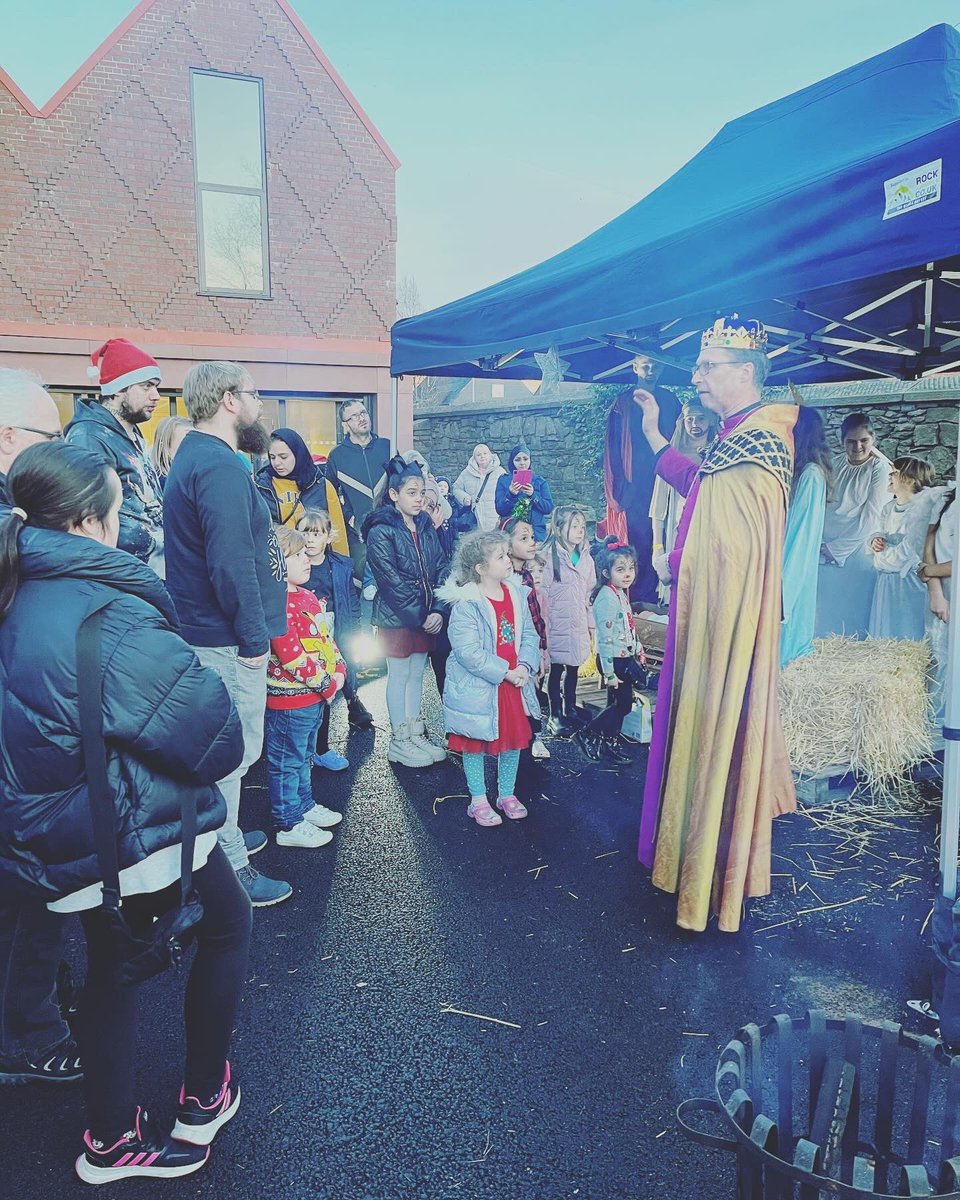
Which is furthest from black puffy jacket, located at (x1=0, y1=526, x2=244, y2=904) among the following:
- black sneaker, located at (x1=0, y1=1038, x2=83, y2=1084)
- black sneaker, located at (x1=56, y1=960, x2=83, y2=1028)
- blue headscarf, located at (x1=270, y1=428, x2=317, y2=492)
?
blue headscarf, located at (x1=270, y1=428, x2=317, y2=492)

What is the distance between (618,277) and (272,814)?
3.13 metres

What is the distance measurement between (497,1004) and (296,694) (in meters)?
1.70

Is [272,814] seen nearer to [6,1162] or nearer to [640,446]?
[6,1162]

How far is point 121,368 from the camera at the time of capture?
13.1ft

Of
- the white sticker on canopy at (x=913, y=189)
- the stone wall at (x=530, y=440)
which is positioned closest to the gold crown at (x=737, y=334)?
the white sticker on canopy at (x=913, y=189)

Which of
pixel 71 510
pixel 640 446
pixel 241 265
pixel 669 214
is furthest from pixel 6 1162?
pixel 241 265

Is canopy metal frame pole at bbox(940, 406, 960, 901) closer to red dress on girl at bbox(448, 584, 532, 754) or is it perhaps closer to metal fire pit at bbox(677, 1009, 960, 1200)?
metal fire pit at bbox(677, 1009, 960, 1200)

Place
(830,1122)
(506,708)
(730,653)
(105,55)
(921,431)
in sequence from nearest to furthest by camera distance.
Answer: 1. (830,1122)
2. (730,653)
3. (506,708)
4. (921,431)
5. (105,55)

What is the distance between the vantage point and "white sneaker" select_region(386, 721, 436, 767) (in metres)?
5.13

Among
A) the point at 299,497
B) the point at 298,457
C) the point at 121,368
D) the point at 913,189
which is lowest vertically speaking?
the point at 299,497

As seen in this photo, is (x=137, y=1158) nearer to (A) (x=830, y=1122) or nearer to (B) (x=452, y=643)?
(A) (x=830, y=1122)

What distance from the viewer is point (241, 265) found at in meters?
12.3

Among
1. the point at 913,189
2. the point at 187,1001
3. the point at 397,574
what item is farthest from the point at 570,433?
the point at 187,1001

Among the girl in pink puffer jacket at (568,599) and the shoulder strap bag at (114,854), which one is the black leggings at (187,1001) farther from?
the girl in pink puffer jacket at (568,599)
